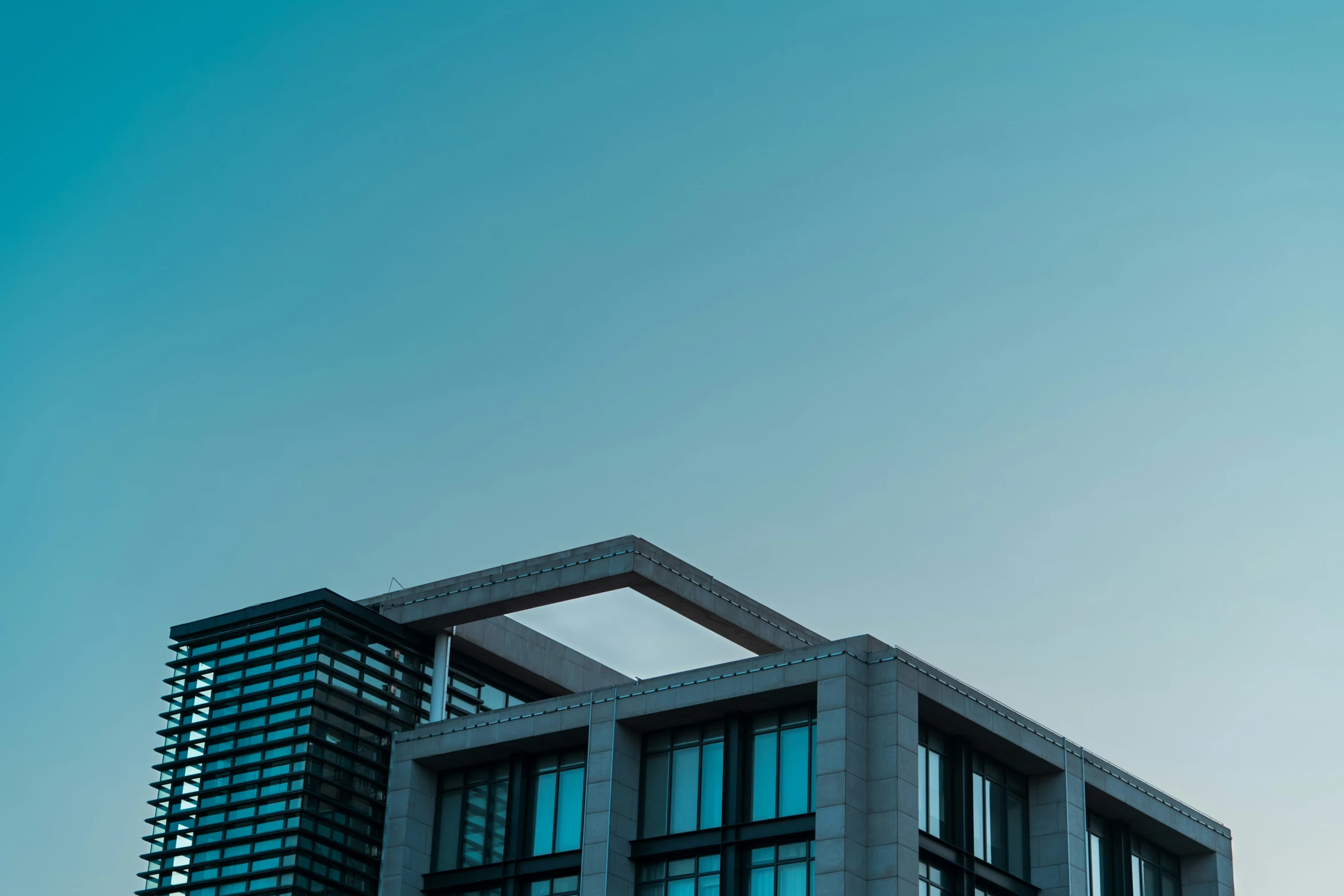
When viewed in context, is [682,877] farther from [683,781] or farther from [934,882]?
[934,882]

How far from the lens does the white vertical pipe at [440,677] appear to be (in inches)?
2778

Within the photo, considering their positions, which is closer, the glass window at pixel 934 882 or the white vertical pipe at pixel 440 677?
the glass window at pixel 934 882

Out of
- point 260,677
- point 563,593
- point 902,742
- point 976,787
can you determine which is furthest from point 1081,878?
point 260,677

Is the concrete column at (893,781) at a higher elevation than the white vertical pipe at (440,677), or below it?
below

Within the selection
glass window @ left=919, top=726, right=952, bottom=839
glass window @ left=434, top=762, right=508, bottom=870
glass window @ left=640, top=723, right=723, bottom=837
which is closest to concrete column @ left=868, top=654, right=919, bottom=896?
glass window @ left=919, top=726, right=952, bottom=839

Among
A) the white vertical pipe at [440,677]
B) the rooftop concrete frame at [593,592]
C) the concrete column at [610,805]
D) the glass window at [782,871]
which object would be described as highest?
the rooftop concrete frame at [593,592]

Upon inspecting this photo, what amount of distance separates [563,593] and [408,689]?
7.25 metres

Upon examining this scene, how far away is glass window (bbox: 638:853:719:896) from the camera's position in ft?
199

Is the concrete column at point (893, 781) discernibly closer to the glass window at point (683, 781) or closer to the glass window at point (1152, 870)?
the glass window at point (683, 781)

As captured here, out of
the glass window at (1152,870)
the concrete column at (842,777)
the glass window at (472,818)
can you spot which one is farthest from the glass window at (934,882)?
the glass window at (472,818)

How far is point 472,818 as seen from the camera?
67.4 metres

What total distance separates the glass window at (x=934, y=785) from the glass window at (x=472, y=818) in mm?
14749

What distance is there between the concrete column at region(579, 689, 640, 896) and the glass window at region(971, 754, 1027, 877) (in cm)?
1105

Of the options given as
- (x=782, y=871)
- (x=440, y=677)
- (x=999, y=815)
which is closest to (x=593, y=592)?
(x=440, y=677)
